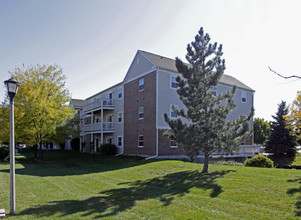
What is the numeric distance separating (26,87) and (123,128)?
1082cm

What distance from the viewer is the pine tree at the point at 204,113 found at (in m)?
12.0

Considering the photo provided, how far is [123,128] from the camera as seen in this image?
2767 centimetres

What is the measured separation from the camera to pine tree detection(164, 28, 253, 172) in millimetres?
12016

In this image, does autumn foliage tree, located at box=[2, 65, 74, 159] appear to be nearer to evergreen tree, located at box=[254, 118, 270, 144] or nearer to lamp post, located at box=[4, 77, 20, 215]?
lamp post, located at box=[4, 77, 20, 215]

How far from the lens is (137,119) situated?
997 inches

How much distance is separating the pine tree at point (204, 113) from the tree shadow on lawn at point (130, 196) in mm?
1673

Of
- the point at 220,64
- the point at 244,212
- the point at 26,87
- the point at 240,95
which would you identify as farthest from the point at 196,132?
the point at 240,95

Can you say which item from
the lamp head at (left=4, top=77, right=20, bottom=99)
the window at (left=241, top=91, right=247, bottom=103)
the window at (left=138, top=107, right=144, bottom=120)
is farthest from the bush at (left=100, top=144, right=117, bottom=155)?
the lamp head at (left=4, top=77, right=20, bottom=99)

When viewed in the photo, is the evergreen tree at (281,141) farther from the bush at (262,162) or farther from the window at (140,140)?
the window at (140,140)

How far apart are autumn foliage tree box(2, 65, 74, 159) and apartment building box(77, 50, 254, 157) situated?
608 cm

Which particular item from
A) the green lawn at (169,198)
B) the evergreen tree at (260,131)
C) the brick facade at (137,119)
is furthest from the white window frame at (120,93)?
the evergreen tree at (260,131)

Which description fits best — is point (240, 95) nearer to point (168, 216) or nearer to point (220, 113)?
point (220, 113)

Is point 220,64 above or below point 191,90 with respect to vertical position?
above

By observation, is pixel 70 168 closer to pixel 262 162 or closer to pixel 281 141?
pixel 262 162
